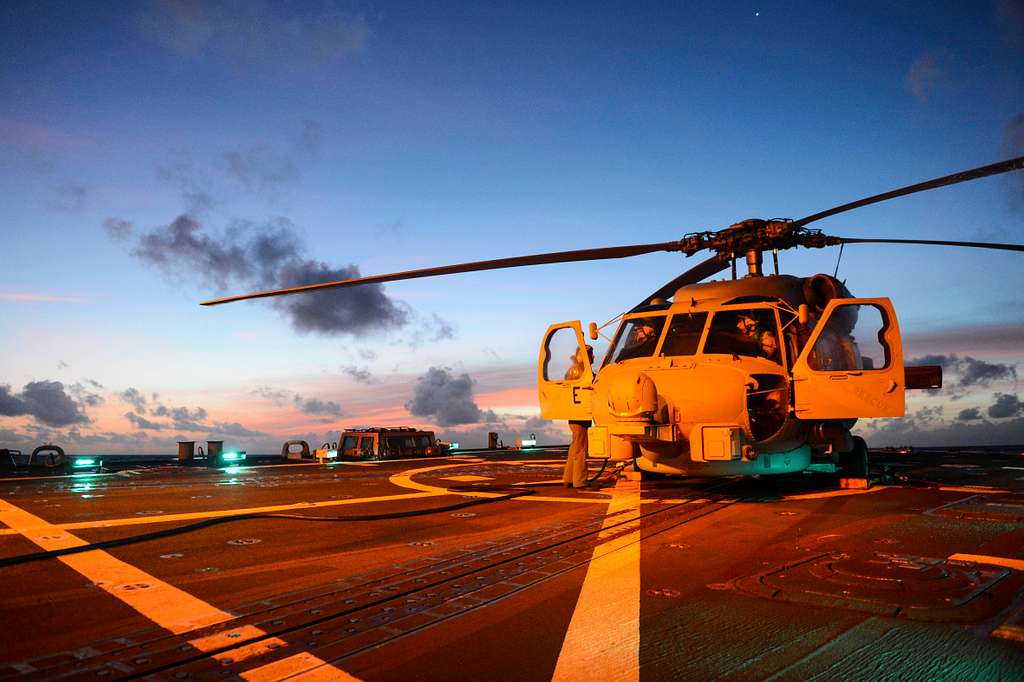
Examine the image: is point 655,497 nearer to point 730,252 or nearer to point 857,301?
point 857,301

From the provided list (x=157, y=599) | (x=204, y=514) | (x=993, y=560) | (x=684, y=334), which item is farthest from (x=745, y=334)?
(x=157, y=599)

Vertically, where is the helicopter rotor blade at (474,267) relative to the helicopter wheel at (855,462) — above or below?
above

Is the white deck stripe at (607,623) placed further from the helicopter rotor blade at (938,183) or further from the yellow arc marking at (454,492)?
the helicopter rotor blade at (938,183)

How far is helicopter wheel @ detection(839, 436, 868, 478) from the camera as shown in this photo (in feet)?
37.0

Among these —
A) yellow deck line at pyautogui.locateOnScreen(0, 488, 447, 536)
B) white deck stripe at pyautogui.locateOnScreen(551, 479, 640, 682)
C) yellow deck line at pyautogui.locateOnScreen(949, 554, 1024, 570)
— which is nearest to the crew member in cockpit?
yellow deck line at pyautogui.locateOnScreen(0, 488, 447, 536)

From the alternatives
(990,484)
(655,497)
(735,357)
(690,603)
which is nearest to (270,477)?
(655,497)

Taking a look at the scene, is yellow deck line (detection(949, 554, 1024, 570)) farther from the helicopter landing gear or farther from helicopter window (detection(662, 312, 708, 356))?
the helicopter landing gear

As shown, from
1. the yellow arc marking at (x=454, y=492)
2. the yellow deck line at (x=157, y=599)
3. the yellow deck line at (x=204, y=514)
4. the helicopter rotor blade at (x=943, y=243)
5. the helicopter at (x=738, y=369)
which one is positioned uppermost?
the helicopter rotor blade at (x=943, y=243)

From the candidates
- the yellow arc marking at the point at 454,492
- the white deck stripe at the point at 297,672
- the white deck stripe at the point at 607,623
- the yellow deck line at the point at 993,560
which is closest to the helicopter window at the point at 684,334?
the yellow arc marking at the point at 454,492

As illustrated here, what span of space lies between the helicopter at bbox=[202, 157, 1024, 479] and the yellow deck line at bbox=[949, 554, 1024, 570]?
367 cm

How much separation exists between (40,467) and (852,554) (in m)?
18.9

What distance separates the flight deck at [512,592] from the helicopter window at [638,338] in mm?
3040

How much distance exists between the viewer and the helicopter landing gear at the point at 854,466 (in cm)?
1111

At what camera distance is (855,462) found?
37.2 ft
